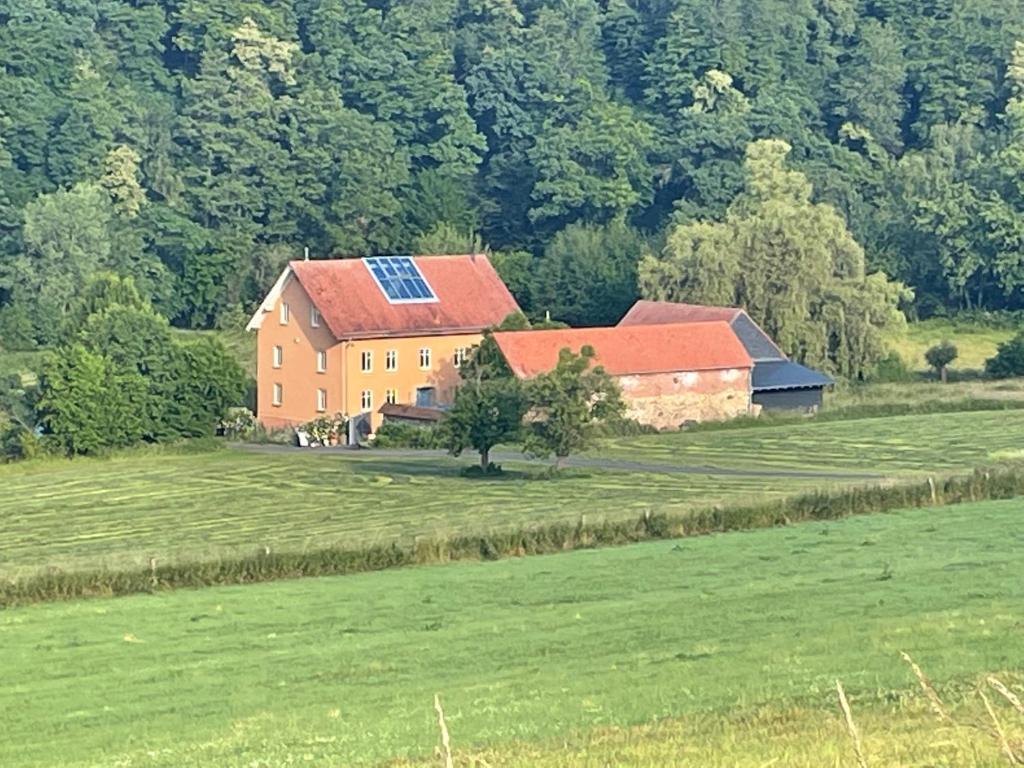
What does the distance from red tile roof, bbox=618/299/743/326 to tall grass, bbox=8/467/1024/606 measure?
22331 millimetres

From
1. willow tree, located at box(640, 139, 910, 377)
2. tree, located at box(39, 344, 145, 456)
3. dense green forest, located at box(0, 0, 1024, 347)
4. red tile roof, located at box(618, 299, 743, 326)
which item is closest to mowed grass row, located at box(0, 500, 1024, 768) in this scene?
tree, located at box(39, 344, 145, 456)

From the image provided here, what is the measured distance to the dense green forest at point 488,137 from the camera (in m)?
73.1

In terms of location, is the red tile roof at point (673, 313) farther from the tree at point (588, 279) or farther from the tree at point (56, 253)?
the tree at point (56, 253)

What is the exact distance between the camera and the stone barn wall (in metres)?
50.1

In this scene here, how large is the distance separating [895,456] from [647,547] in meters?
16.1

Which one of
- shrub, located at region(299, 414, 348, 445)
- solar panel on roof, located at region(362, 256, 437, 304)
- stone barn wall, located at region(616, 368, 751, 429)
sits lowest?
shrub, located at region(299, 414, 348, 445)

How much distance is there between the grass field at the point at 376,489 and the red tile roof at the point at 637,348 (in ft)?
7.38

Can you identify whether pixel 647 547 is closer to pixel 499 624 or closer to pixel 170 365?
pixel 499 624

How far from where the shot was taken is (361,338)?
53.0 meters

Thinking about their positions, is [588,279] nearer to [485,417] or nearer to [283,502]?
[485,417]

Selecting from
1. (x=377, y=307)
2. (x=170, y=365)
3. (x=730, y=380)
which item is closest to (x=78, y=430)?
(x=170, y=365)

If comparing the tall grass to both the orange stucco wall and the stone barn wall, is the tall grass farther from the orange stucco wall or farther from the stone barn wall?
the orange stucco wall

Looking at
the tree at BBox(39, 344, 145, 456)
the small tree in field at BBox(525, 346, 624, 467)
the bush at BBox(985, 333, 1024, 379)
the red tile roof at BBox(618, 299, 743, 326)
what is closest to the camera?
the small tree in field at BBox(525, 346, 624, 467)

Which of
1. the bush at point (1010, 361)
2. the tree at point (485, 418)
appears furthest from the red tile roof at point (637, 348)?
the bush at point (1010, 361)
